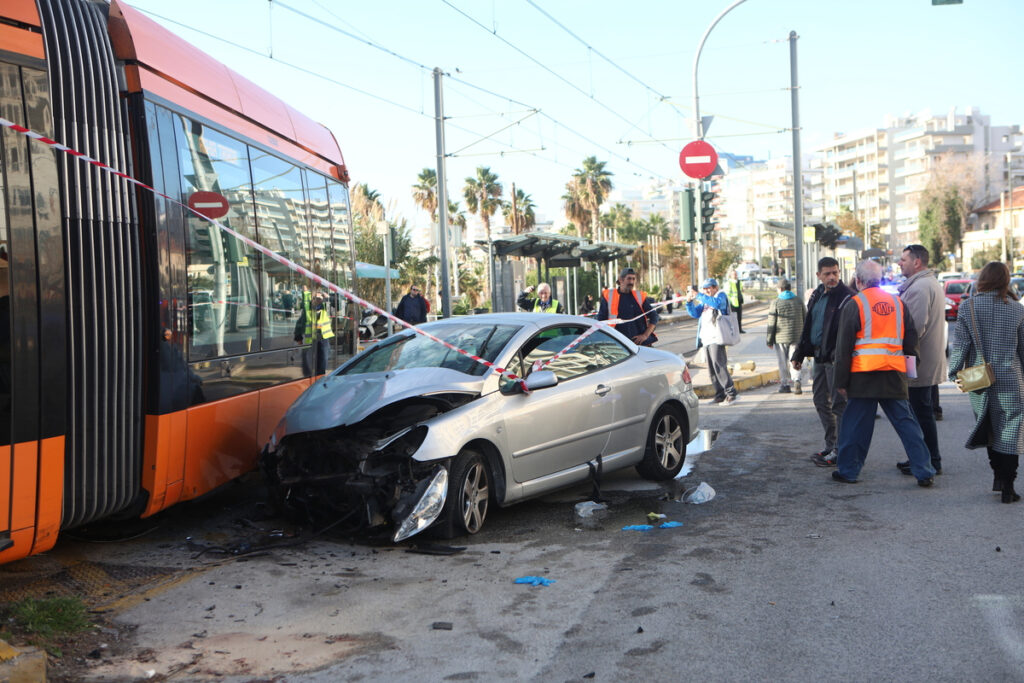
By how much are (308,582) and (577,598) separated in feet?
4.98

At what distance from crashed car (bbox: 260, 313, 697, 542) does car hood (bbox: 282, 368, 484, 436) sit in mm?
14

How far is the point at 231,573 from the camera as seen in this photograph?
5.73 m

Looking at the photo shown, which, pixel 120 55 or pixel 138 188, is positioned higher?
pixel 120 55

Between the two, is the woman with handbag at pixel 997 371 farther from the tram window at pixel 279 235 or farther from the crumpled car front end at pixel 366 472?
the tram window at pixel 279 235

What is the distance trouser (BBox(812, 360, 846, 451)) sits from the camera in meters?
9.12

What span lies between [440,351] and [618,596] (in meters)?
2.69

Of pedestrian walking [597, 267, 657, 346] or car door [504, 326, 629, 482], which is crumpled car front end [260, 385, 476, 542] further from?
pedestrian walking [597, 267, 657, 346]

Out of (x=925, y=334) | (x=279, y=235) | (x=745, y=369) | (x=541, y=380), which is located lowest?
(x=745, y=369)

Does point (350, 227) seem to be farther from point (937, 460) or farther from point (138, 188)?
point (937, 460)

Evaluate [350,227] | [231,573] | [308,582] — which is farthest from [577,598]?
[350,227]

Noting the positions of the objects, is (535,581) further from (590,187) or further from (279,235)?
(590,187)

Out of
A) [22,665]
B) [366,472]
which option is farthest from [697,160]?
[22,665]

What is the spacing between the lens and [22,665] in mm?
3812

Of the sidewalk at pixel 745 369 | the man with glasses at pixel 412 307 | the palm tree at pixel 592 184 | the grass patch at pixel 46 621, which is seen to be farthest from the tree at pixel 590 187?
the grass patch at pixel 46 621
